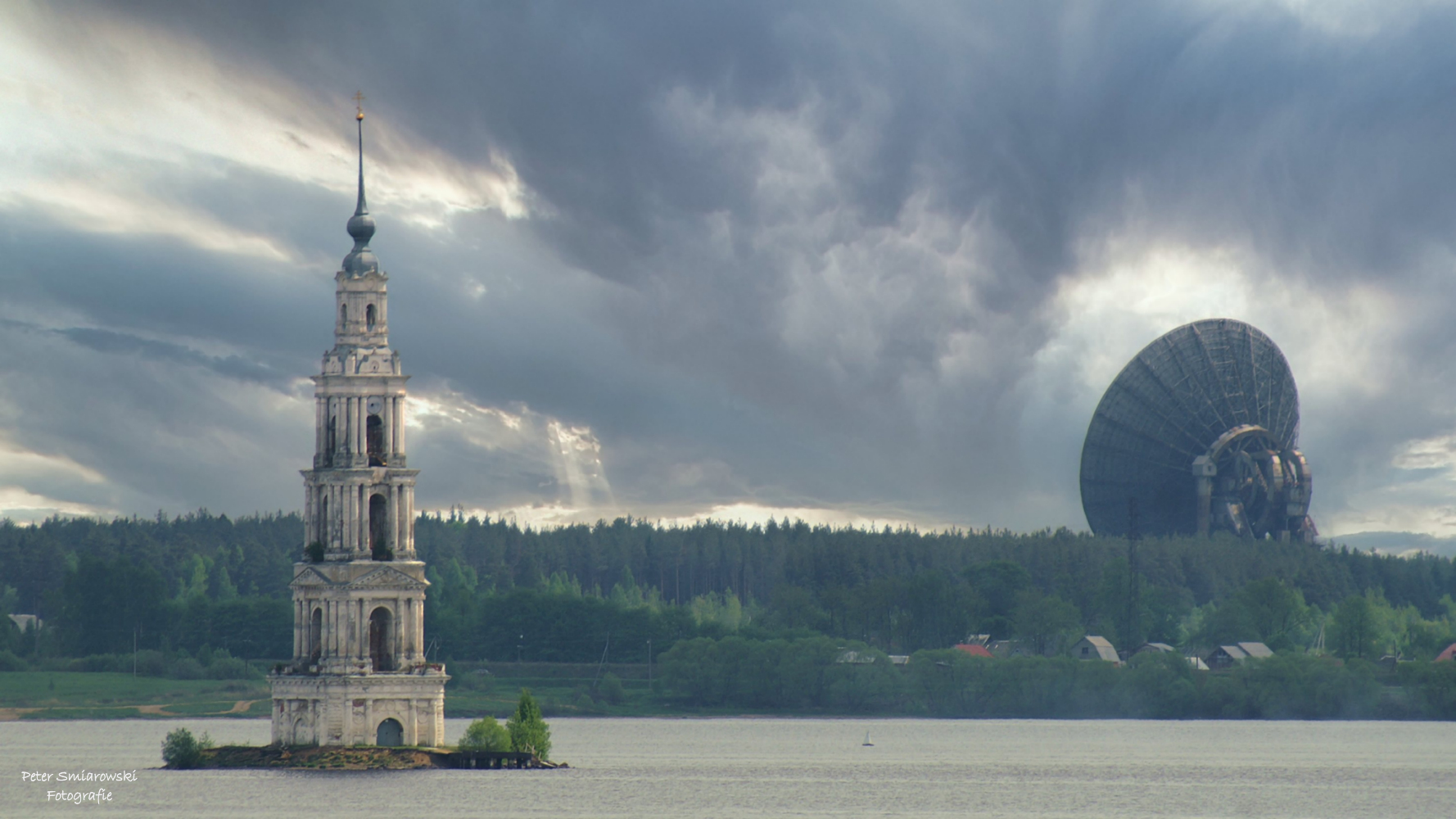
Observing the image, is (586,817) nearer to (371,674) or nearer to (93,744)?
(371,674)

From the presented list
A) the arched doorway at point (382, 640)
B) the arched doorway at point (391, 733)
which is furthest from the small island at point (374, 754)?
the arched doorway at point (382, 640)

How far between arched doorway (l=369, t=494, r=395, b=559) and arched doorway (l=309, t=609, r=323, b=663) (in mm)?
4582

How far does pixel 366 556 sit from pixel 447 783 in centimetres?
1362

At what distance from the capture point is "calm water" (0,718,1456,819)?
10862cm

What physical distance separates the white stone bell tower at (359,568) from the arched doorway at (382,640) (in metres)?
0.10

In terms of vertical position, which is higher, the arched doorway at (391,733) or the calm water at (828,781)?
the arched doorway at (391,733)

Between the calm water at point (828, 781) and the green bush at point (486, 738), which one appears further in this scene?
the green bush at point (486, 738)

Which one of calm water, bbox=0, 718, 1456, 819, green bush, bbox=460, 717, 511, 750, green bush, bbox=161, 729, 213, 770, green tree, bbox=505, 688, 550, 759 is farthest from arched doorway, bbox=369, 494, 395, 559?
green bush, bbox=161, 729, 213, 770

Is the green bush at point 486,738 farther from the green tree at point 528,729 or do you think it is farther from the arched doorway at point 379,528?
the arched doorway at point 379,528

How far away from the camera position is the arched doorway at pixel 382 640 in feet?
376

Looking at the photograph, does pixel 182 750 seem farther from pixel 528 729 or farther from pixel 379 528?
pixel 528 729

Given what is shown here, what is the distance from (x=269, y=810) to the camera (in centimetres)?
10138

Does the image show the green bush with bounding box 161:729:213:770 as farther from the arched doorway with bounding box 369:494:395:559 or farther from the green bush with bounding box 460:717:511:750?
the green bush with bounding box 460:717:511:750

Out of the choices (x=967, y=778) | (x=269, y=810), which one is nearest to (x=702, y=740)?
(x=967, y=778)
